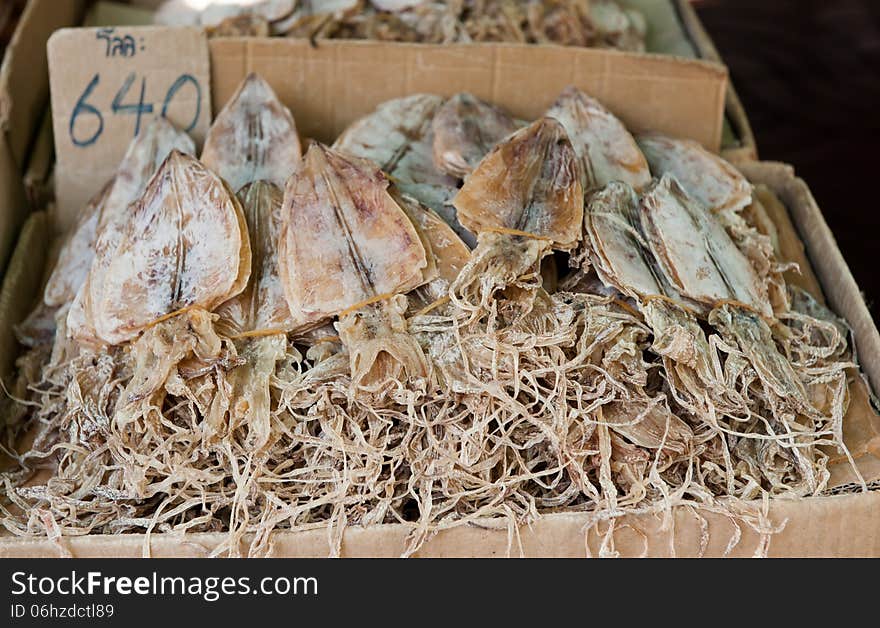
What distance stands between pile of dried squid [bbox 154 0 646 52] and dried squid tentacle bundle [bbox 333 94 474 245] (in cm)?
35

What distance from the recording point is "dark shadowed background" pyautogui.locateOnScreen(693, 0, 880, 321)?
101 inches

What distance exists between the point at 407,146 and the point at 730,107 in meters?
0.85

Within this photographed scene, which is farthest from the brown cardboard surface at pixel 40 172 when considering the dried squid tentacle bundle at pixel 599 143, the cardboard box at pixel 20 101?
the dried squid tentacle bundle at pixel 599 143

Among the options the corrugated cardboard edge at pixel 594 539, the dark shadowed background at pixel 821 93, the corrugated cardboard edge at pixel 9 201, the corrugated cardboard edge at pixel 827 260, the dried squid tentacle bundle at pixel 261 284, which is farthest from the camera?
the dark shadowed background at pixel 821 93

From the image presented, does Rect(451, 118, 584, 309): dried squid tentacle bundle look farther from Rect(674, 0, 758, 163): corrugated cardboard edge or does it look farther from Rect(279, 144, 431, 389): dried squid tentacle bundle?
Rect(674, 0, 758, 163): corrugated cardboard edge

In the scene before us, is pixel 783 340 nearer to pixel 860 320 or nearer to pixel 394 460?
pixel 860 320

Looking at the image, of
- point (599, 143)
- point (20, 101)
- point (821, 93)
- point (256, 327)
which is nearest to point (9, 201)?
point (20, 101)

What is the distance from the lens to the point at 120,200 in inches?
67.5

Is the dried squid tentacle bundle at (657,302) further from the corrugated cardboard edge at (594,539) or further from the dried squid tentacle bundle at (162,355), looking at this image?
the dried squid tentacle bundle at (162,355)

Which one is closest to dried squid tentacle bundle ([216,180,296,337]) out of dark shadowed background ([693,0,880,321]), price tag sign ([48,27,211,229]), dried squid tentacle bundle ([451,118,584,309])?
dried squid tentacle bundle ([451,118,584,309])

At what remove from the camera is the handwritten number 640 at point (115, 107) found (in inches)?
73.3

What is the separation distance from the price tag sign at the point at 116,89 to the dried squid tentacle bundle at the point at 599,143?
671 millimetres

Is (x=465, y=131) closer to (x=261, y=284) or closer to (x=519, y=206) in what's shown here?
(x=519, y=206)

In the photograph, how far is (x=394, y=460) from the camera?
1.35 m
